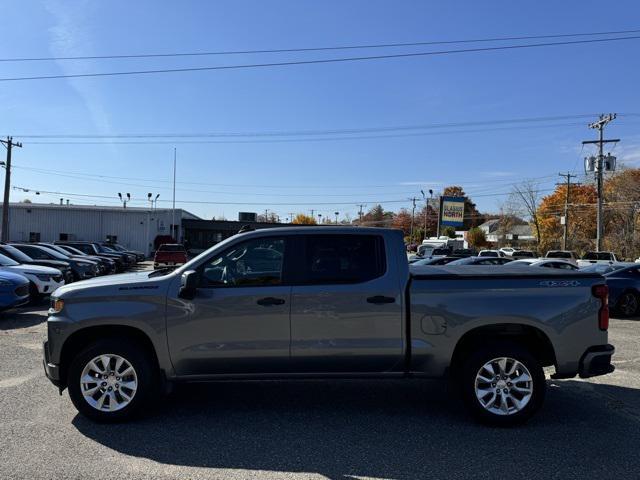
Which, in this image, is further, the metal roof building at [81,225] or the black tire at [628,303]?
the metal roof building at [81,225]

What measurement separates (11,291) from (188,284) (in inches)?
332

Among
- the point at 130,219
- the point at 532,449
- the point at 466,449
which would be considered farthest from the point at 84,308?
the point at 130,219

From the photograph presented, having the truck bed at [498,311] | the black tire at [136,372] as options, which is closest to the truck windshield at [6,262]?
the black tire at [136,372]

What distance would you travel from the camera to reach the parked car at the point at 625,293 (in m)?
13.8

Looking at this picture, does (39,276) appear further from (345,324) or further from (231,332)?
(345,324)

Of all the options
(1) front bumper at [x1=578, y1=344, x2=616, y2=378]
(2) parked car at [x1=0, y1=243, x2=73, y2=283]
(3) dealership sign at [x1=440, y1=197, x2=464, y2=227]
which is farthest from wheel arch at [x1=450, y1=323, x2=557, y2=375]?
(3) dealership sign at [x1=440, y1=197, x2=464, y2=227]

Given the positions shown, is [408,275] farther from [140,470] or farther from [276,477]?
[140,470]

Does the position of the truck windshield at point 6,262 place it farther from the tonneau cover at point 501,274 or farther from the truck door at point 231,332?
the tonneau cover at point 501,274

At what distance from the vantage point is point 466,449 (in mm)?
4582

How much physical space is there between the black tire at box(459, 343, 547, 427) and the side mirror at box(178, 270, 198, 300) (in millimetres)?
2787

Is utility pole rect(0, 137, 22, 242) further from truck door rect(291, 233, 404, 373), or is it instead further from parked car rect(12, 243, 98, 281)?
truck door rect(291, 233, 404, 373)

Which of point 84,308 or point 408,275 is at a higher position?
point 408,275

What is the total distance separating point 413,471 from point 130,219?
52726 mm

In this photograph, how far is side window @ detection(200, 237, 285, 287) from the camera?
520 centimetres
